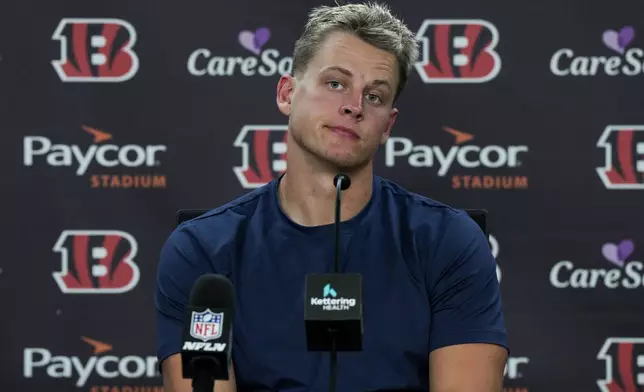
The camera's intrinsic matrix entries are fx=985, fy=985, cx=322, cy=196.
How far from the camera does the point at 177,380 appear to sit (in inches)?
72.4

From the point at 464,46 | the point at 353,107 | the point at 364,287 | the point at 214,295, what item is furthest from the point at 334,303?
the point at 464,46

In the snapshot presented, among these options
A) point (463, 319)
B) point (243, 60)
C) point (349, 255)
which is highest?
point (243, 60)

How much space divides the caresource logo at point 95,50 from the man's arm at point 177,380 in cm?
165

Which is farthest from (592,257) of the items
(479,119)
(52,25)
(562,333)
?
(52,25)

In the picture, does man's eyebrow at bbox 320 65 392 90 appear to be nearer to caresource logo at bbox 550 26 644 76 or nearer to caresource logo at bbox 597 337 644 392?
caresource logo at bbox 550 26 644 76

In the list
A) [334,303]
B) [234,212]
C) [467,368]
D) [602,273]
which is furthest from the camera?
[602,273]

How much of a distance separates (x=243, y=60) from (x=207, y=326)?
2211mm

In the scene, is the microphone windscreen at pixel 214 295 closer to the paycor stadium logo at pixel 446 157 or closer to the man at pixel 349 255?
the man at pixel 349 255

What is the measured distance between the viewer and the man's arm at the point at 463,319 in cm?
183

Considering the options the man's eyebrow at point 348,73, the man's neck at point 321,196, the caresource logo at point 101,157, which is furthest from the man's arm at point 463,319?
the caresource logo at point 101,157

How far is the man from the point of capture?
72.6 inches

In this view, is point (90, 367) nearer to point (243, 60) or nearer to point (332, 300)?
point (243, 60)

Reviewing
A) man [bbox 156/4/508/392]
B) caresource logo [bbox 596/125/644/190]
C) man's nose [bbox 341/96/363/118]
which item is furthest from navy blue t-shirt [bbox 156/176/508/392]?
caresource logo [bbox 596/125/644/190]

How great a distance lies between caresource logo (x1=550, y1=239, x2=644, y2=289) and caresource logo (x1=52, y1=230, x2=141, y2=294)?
1.42m
